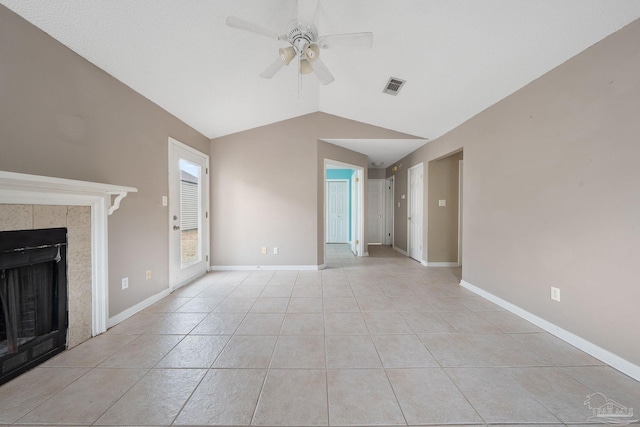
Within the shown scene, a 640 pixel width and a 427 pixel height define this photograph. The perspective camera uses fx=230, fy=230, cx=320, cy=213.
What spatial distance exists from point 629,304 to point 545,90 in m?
1.87

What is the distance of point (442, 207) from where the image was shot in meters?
4.39

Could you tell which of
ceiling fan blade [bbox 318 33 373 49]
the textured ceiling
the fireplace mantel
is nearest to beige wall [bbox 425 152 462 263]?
the textured ceiling

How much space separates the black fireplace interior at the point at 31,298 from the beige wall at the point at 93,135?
412 millimetres

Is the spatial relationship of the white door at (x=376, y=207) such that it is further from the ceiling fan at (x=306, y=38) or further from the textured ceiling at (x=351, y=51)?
the ceiling fan at (x=306, y=38)

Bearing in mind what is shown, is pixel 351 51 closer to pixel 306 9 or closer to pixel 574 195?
pixel 306 9

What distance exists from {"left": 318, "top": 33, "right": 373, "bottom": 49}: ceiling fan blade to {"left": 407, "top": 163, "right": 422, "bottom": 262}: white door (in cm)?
331

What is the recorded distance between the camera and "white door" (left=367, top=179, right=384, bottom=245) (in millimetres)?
6902

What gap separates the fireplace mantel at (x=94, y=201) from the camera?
156 centimetres

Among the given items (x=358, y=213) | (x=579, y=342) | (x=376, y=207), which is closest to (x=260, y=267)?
(x=358, y=213)

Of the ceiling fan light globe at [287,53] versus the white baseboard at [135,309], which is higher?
the ceiling fan light globe at [287,53]

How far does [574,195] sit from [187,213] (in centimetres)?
447

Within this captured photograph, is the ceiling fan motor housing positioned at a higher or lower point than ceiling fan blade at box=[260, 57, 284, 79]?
higher

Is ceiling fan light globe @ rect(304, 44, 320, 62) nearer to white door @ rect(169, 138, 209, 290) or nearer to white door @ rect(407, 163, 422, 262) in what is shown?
white door @ rect(169, 138, 209, 290)

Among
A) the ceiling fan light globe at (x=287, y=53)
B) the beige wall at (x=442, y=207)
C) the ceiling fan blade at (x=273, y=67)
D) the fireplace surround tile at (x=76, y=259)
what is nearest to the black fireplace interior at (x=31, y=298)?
the fireplace surround tile at (x=76, y=259)
